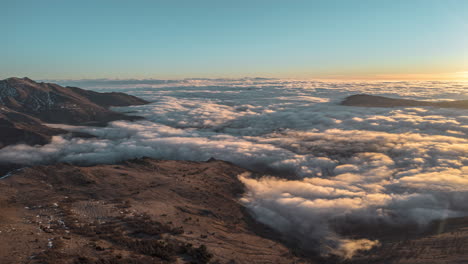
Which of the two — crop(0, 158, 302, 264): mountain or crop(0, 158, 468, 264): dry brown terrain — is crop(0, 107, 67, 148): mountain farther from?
crop(0, 158, 468, 264): dry brown terrain

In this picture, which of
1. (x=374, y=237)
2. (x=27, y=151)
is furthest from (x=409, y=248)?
(x=27, y=151)

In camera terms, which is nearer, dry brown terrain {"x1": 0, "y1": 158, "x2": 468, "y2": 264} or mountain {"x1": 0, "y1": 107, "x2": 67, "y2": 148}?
dry brown terrain {"x1": 0, "y1": 158, "x2": 468, "y2": 264}

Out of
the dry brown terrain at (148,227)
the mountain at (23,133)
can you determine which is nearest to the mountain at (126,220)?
the dry brown terrain at (148,227)

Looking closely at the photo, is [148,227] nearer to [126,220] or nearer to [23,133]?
[126,220]

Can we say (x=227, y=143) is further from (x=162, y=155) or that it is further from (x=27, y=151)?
(x=27, y=151)

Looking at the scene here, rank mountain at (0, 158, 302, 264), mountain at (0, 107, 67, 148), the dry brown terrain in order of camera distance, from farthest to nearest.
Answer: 1. mountain at (0, 107, 67, 148)
2. the dry brown terrain
3. mountain at (0, 158, 302, 264)

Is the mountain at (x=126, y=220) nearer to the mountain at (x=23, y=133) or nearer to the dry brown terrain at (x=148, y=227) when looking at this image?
the dry brown terrain at (x=148, y=227)

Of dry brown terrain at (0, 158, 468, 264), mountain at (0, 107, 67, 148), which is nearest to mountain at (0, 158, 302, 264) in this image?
dry brown terrain at (0, 158, 468, 264)

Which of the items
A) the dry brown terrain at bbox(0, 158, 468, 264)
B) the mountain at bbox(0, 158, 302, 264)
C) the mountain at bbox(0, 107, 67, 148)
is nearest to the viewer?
the mountain at bbox(0, 158, 302, 264)

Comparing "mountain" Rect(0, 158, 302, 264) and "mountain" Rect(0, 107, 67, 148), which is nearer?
"mountain" Rect(0, 158, 302, 264)
